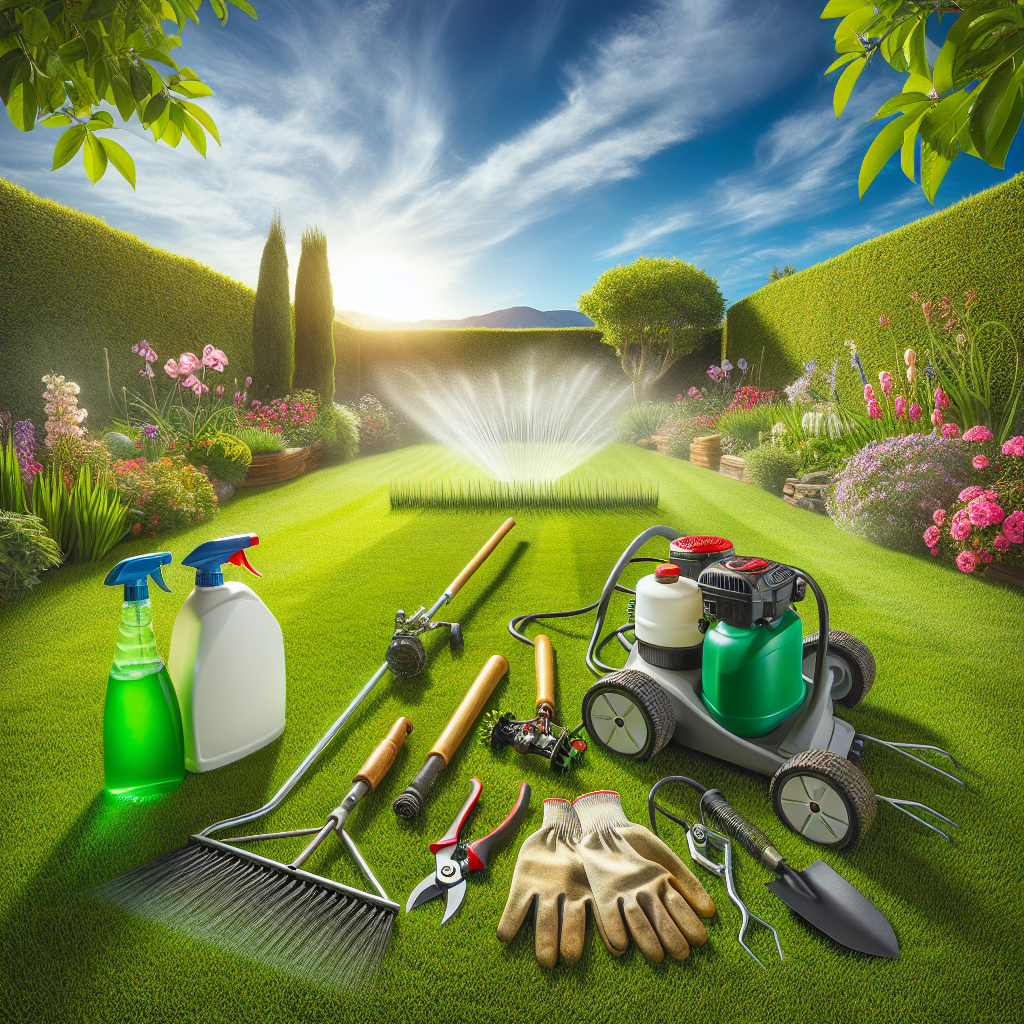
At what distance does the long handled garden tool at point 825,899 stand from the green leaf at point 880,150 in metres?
1.71

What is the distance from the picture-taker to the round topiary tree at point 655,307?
15.0 m

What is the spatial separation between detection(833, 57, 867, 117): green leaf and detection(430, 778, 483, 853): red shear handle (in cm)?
216

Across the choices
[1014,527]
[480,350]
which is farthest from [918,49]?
[480,350]

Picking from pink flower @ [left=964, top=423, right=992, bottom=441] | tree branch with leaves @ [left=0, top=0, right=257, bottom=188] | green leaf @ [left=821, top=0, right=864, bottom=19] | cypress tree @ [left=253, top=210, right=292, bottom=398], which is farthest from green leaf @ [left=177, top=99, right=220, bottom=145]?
cypress tree @ [left=253, top=210, right=292, bottom=398]

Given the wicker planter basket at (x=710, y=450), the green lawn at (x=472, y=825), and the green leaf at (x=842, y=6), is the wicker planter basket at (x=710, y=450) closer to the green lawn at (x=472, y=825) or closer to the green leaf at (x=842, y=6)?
the green lawn at (x=472, y=825)

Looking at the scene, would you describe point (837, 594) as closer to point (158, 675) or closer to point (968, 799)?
point (968, 799)

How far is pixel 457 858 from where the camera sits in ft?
5.33

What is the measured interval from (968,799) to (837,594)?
206 cm

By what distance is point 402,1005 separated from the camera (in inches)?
50.2

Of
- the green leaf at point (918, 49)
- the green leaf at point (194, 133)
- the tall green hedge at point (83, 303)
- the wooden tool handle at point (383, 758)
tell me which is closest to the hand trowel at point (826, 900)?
the wooden tool handle at point (383, 758)

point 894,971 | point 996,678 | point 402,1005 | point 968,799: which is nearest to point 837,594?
point 996,678

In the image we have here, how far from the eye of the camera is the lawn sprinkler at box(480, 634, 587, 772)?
205 centimetres

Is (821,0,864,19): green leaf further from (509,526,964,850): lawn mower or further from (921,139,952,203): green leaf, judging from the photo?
(509,526,964,850): lawn mower

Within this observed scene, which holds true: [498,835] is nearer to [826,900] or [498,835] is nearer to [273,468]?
[826,900]
